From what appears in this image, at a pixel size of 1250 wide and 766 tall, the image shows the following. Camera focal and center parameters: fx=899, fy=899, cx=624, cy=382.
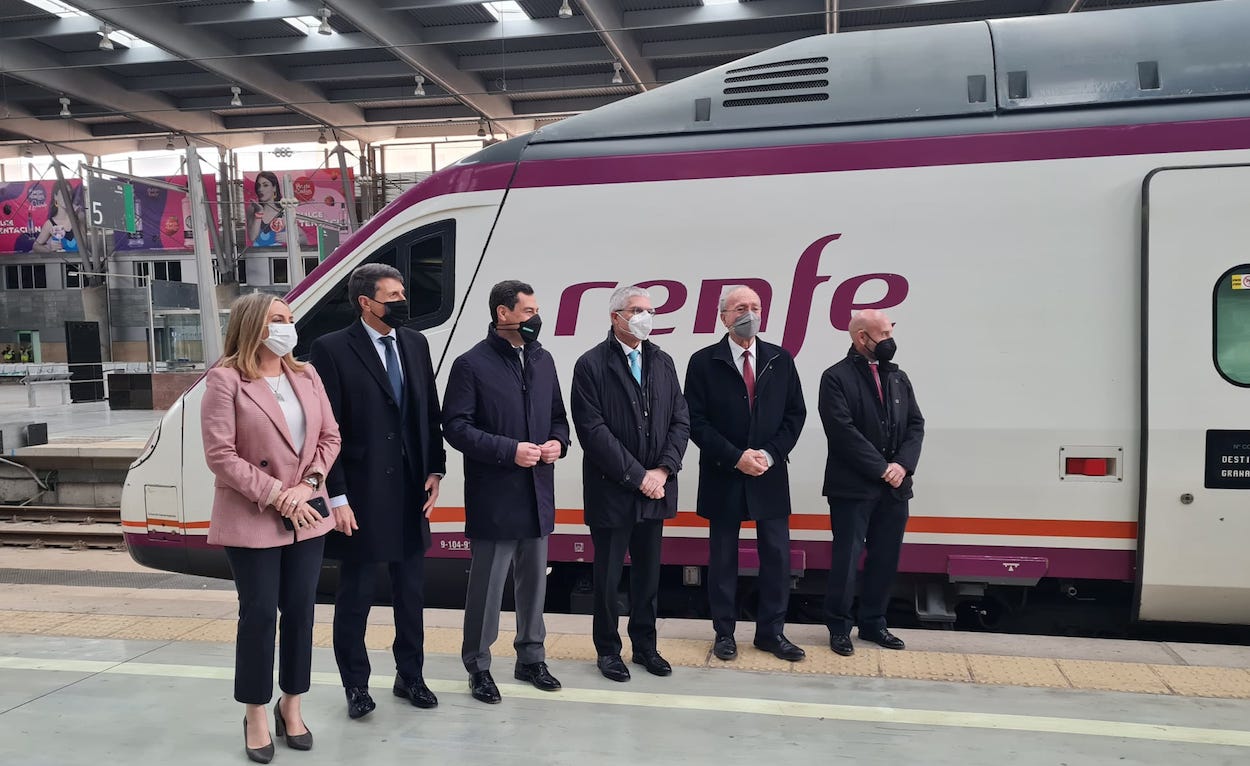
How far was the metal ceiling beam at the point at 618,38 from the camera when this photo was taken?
16625mm

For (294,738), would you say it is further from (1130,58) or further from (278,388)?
(1130,58)

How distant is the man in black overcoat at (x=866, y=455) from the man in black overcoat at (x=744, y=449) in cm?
22

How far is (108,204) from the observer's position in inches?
650

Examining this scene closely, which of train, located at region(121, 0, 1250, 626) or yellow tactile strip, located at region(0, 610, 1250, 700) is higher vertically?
train, located at region(121, 0, 1250, 626)

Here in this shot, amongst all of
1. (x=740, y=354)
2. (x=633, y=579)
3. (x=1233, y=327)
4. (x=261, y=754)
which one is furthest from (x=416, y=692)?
(x=1233, y=327)

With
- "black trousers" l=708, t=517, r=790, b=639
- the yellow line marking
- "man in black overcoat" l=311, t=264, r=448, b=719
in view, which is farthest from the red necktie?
"man in black overcoat" l=311, t=264, r=448, b=719

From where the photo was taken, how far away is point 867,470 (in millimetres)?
4008

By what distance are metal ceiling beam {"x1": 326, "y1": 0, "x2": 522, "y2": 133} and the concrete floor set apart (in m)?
15.2

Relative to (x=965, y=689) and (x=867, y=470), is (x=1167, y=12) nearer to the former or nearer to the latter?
(x=867, y=470)

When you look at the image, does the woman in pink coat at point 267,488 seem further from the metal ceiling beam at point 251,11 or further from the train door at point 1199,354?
the metal ceiling beam at point 251,11

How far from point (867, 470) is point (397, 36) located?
16824 mm

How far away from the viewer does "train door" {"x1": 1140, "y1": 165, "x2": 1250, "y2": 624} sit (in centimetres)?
396

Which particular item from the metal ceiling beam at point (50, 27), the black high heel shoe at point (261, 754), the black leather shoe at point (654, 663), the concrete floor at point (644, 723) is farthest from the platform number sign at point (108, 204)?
the black leather shoe at point (654, 663)

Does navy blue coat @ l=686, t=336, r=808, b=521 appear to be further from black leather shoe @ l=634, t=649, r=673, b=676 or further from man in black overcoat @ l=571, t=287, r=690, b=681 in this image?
black leather shoe @ l=634, t=649, r=673, b=676
